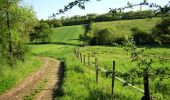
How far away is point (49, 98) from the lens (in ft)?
54.1

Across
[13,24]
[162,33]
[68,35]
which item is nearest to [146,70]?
[162,33]

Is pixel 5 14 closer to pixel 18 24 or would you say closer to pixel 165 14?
pixel 18 24

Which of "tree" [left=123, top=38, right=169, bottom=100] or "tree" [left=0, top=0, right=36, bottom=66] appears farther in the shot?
"tree" [left=0, top=0, right=36, bottom=66]

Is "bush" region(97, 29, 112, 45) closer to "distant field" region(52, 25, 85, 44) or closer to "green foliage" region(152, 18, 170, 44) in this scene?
"distant field" region(52, 25, 85, 44)

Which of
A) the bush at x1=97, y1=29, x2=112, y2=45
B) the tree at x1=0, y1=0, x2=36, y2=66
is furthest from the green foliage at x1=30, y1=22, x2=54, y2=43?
the tree at x1=0, y1=0, x2=36, y2=66

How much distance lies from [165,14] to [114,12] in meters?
0.80

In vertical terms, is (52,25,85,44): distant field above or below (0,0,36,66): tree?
below

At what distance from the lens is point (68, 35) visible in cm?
12556

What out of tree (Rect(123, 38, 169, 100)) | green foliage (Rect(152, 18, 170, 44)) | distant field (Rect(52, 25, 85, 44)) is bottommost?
distant field (Rect(52, 25, 85, 44))

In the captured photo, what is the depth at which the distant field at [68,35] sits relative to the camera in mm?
114562

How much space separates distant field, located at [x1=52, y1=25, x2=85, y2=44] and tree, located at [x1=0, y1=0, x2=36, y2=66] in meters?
73.3

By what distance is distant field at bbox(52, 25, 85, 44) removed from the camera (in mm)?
114562

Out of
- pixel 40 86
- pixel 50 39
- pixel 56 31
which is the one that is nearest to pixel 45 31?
pixel 50 39

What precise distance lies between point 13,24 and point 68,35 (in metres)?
91.0
